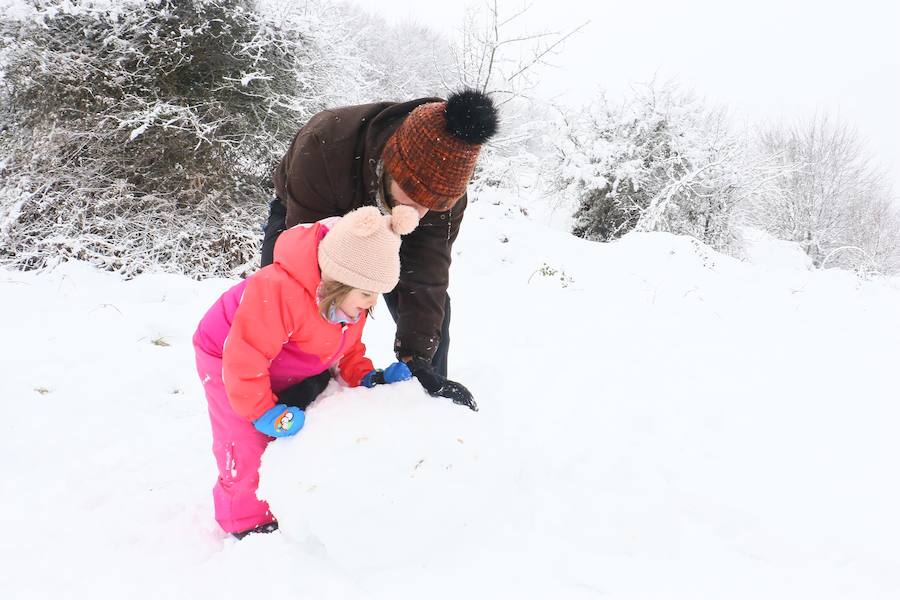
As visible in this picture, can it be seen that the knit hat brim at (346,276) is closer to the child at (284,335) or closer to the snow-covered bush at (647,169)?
the child at (284,335)

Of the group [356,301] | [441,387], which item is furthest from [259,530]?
[356,301]

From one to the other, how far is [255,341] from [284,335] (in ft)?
0.31

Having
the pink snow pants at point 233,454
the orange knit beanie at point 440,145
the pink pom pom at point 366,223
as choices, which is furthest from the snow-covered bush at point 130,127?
the pink pom pom at point 366,223

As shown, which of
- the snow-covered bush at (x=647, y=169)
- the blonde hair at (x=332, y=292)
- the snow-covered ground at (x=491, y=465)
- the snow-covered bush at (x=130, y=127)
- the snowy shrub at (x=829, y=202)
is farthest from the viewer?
the snowy shrub at (x=829, y=202)

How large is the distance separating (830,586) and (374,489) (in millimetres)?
1428

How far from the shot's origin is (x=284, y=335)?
162 cm

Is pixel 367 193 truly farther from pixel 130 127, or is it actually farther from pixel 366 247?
pixel 130 127

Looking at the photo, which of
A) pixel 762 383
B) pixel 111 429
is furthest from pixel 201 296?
pixel 762 383

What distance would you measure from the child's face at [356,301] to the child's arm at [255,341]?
160 mm

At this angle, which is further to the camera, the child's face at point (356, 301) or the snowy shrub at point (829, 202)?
the snowy shrub at point (829, 202)

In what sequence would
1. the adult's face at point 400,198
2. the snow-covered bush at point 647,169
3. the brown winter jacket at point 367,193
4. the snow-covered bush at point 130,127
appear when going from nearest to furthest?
the adult's face at point 400,198
the brown winter jacket at point 367,193
the snow-covered bush at point 130,127
the snow-covered bush at point 647,169

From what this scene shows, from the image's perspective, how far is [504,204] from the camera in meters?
8.09

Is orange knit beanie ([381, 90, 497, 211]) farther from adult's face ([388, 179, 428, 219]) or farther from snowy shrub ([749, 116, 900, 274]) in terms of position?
snowy shrub ([749, 116, 900, 274])

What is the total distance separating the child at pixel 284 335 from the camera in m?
1.50
